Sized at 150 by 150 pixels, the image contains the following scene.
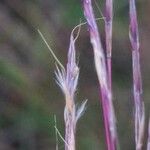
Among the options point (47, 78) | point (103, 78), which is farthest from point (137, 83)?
point (47, 78)

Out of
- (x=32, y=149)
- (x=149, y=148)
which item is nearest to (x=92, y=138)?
(x=32, y=149)

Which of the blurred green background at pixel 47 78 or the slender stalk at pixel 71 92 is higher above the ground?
the blurred green background at pixel 47 78

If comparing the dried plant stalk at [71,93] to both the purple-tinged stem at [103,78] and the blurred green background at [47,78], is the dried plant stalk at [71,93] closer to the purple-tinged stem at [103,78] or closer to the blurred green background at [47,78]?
the purple-tinged stem at [103,78]

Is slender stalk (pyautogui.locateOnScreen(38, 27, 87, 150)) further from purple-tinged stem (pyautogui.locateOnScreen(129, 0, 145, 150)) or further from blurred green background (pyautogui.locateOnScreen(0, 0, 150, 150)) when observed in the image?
blurred green background (pyautogui.locateOnScreen(0, 0, 150, 150))

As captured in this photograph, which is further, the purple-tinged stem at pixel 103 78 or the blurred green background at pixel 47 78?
the blurred green background at pixel 47 78

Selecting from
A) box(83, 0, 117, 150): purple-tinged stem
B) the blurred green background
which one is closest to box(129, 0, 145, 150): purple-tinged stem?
box(83, 0, 117, 150): purple-tinged stem

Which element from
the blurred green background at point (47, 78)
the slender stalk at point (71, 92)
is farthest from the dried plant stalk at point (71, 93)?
the blurred green background at point (47, 78)
